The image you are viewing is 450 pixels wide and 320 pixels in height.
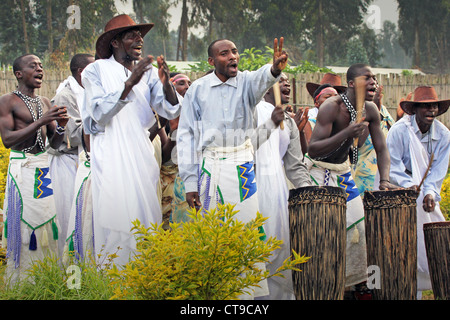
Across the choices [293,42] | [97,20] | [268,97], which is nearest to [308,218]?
[268,97]

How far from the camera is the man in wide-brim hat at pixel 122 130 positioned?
5785 millimetres

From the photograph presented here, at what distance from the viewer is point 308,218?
521 cm

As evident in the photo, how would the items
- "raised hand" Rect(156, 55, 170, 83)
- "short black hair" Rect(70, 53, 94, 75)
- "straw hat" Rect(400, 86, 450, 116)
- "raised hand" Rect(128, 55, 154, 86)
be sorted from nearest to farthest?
"raised hand" Rect(128, 55, 154, 86)
"raised hand" Rect(156, 55, 170, 83)
"straw hat" Rect(400, 86, 450, 116)
"short black hair" Rect(70, 53, 94, 75)

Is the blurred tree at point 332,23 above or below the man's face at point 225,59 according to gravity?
above

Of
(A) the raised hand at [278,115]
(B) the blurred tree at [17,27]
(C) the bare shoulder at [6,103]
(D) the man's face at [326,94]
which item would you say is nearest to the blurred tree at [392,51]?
(B) the blurred tree at [17,27]

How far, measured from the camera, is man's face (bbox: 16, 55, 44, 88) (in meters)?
6.84

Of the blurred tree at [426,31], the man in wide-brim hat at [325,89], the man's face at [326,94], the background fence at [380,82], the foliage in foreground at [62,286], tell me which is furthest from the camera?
the blurred tree at [426,31]

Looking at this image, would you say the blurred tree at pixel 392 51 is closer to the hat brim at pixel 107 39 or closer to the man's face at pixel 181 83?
the man's face at pixel 181 83

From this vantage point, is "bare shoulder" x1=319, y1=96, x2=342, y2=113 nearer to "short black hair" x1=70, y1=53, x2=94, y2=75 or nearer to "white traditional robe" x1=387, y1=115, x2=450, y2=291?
"white traditional robe" x1=387, y1=115, x2=450, y2=291

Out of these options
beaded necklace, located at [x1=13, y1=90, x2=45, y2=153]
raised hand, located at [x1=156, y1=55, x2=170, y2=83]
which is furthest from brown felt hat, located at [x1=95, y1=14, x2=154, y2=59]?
beaded necklace, located at [x1=13, y1=90, x2=45, y2=153]

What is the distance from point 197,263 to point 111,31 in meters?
2.58

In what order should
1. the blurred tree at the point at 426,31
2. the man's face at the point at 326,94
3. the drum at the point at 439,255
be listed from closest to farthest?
the drum at the point at 439,255 → the man's face at the point at 326,94 → the blurred tree at the point at 426,31

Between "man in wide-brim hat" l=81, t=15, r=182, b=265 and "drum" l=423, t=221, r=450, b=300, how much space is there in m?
2.26
